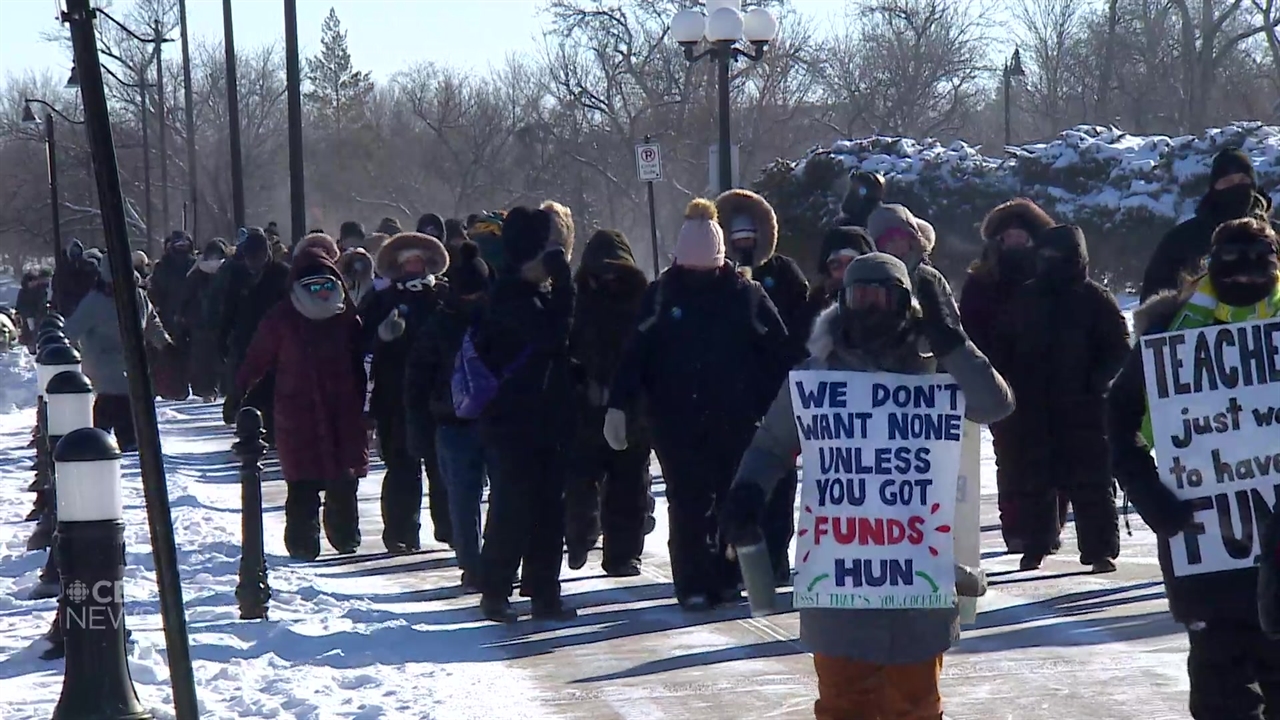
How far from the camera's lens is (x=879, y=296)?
5379mm

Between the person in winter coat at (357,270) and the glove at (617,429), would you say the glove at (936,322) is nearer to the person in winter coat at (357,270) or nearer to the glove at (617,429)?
the glove at (617,429)

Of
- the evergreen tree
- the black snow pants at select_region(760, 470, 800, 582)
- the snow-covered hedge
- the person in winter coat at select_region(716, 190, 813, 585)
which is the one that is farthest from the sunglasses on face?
the evergreen tree

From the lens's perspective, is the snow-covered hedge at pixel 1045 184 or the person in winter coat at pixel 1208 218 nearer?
the person in winter coat at pixel 1208 218

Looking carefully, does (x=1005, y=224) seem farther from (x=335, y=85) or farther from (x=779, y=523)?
(x=335, y=85)

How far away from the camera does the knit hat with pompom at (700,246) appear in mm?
8844

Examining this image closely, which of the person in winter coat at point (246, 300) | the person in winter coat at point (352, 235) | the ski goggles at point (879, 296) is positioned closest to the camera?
the ski goggles at point (879, 296)

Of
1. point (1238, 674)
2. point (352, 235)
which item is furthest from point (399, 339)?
point (352, 235)

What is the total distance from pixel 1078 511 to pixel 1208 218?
157 cm

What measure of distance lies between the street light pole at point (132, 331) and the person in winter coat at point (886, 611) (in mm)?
1648

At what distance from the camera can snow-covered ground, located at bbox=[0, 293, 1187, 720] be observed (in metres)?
7.30

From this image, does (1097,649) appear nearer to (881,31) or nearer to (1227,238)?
(1227,238)

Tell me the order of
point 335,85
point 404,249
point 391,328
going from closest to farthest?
point 391,328 → point 404,249 → point 335,85

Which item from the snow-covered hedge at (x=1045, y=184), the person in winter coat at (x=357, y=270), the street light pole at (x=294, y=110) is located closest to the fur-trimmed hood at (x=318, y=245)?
the person in winter coat at (x=357, y=270)

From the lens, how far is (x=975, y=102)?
65312mm
